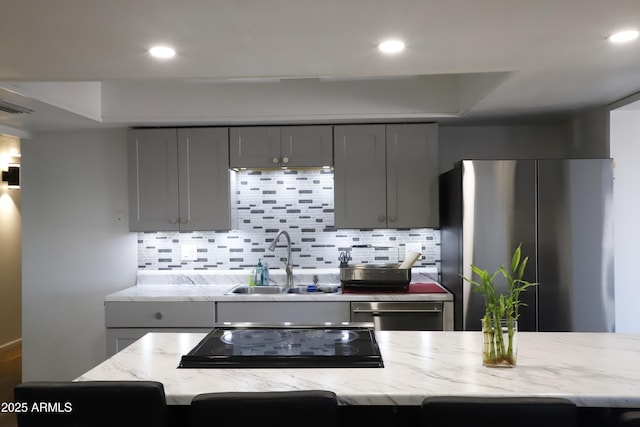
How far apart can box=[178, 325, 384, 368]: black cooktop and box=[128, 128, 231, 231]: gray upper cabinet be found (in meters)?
1.68

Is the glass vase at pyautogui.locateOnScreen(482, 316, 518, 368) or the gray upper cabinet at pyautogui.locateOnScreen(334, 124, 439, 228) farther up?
the gray upper cabinet at pyautogui.locateOnScreen(334, 124, 439, 228)

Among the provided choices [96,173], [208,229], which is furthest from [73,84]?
[208,229]

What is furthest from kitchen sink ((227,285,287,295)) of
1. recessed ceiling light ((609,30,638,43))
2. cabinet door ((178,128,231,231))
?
recessed ceiling light ((609,30,638,43))

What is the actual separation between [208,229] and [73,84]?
1.35 meters

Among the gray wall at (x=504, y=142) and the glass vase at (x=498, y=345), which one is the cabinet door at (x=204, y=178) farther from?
the glass vase at (x=498, y=345)

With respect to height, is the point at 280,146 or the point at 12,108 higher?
the point at 12,108

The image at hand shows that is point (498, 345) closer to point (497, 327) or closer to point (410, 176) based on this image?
point (497, 327)

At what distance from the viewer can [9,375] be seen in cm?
459

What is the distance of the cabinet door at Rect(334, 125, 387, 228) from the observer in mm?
3719

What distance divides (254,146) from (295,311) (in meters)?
1.26

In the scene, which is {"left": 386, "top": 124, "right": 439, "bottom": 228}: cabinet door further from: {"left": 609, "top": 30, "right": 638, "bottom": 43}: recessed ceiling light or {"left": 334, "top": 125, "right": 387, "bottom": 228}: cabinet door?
{"left": 609, "top": 30, "right": 638, "bottom": 43}: recessed ceiling light

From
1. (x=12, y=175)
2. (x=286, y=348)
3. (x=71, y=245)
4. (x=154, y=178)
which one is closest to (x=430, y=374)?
(x=286, y=348)

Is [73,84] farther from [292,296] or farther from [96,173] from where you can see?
[292,296]

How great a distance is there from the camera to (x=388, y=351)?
1.91 metres
